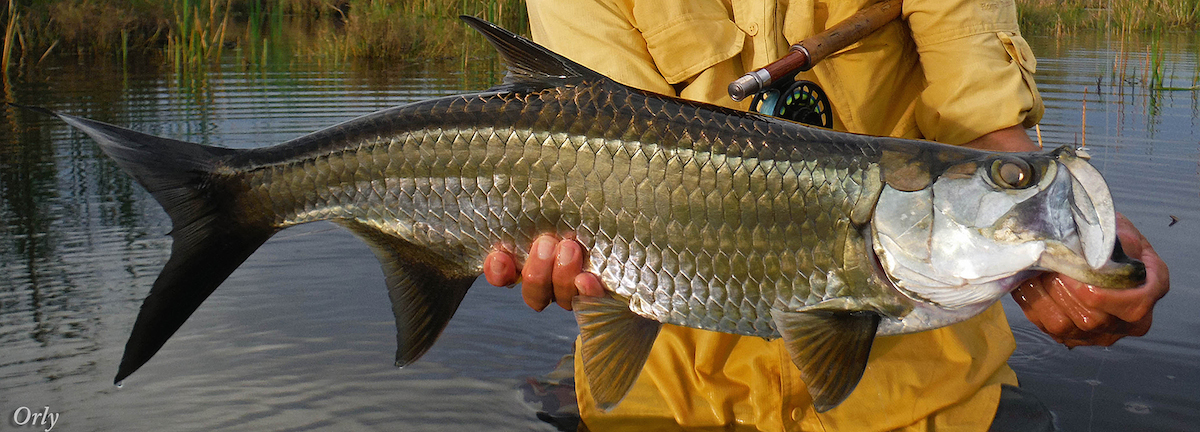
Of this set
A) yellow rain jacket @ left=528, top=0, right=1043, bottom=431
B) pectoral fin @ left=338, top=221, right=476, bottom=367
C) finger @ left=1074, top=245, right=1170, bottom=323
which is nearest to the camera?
finger @ left=1074, top=245, right=1170, bottom=323

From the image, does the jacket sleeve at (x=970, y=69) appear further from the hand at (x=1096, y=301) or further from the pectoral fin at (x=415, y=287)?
the pectoral fin at (x=415, y=287)

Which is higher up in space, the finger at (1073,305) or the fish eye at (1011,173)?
the fish eye at (1011,173)

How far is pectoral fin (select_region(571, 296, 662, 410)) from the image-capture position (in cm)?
219

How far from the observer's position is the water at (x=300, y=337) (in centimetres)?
344

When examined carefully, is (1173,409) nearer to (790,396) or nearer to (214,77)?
(790,396)

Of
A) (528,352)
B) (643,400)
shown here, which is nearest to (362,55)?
(528,352)

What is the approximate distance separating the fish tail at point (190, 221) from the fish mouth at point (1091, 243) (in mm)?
1632

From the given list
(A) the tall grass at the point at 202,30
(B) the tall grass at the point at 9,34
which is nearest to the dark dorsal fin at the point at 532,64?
(B) the tall grass at the point at 9,34

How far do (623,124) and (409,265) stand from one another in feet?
2.04

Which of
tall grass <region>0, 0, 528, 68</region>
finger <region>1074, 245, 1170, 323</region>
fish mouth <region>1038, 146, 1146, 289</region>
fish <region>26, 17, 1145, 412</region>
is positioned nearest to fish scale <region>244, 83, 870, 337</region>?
fish <region>26, 17, 1145, 412</region>

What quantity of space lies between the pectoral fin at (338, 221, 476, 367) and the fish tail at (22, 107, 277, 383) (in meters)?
0.25

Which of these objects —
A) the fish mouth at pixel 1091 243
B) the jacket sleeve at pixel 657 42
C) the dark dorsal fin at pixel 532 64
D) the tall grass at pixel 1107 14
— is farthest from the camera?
the tall grass at pixel 1107 14

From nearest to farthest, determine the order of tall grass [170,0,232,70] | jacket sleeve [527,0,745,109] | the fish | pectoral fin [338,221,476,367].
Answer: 1. the fish
2. pectoral fin [338,221,476,367]
3. jacket sleeve [527,0,745,109]
4. tall grass [170,0,232,70]

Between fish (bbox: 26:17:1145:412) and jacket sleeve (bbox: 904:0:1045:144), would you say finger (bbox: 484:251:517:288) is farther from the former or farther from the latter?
jacket sleeve (bbox: 904:0:1045:144)
